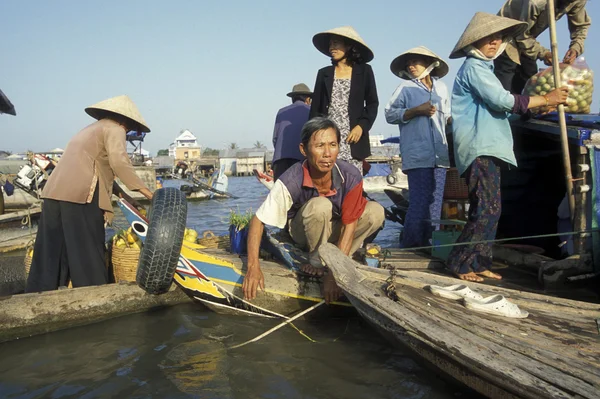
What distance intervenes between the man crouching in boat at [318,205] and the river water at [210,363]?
0.41 meters

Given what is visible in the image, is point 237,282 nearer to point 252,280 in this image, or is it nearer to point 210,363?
point 252,280

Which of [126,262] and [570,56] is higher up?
[570,56]

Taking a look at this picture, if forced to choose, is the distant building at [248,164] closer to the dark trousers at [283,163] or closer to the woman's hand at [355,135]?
the dark trousers at [283,163]

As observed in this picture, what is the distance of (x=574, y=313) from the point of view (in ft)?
8.68

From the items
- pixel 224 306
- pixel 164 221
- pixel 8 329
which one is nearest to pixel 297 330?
pixel 224 306

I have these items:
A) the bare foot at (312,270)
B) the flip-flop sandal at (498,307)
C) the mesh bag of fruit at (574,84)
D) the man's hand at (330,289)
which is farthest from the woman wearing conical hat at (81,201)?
the mesh bag of fruit at (574,84)

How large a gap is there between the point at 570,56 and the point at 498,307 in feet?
9.20

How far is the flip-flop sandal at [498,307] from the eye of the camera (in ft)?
8.42

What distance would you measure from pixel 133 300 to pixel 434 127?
317 cm

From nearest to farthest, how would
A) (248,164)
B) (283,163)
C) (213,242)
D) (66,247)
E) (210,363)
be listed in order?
(210,363), (66,247), (283,163), (213,242), (248,164)

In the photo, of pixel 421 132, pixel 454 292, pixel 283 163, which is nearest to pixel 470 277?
pixel 454 292

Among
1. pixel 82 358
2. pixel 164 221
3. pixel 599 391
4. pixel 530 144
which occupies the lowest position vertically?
pixel 82 358

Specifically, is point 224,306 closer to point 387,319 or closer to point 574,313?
point 387,319

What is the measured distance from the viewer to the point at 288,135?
4941 mm
